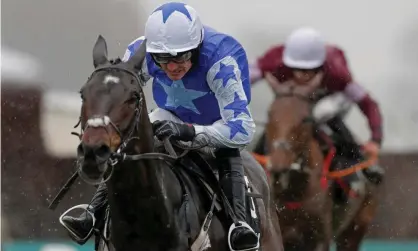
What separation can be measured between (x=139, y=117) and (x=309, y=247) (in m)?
3.62

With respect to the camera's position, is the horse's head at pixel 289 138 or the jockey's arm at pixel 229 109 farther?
the horse's head at pixel 289 138

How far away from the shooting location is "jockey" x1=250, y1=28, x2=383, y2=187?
8336mm

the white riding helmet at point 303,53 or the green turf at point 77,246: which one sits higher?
the white riding helmet at point 303,53

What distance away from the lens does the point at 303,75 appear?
8.70 metres

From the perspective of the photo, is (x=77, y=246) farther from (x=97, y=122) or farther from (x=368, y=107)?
(x=97, y=122)

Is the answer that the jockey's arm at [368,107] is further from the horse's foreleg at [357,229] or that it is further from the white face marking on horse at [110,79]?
the white face marking on horse at [110,79]

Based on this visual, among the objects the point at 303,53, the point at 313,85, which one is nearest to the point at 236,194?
the point at 313,85

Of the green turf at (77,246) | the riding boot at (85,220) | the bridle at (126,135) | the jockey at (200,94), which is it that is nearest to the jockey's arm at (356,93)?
the green turf at (77,246)

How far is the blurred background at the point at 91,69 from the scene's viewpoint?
1009 cm

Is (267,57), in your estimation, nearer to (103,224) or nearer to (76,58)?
(76,58)

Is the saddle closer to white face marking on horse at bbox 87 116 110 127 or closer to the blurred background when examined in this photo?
white face marking on horse at bbox 87 116 110 127

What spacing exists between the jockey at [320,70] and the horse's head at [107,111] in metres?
4.60

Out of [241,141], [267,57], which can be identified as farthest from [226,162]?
[267,57]

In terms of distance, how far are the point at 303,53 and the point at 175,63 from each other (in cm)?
480
